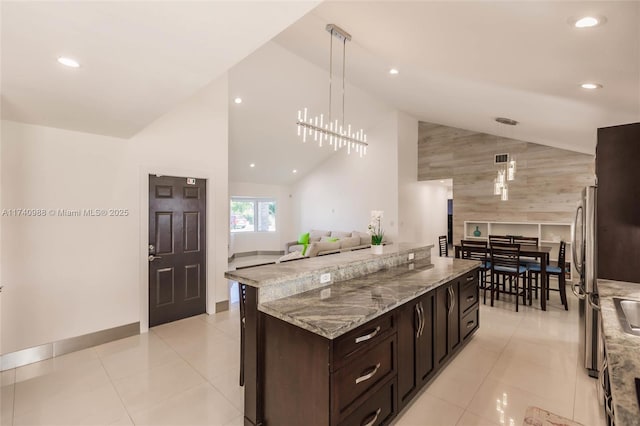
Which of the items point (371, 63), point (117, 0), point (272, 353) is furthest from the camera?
point (371, 63)

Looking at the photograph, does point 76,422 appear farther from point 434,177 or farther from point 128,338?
point 434,177

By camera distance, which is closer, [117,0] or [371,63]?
[117,0]

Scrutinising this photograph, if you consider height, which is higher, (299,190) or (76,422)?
(299,190)

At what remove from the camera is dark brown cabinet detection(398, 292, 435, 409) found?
6.76 ft

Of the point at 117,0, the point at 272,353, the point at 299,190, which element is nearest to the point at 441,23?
the point at 117,0

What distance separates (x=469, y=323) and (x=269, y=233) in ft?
25.2

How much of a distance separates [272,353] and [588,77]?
3.21 m

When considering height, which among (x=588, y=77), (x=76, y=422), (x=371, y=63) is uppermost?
(x=371, y=63)

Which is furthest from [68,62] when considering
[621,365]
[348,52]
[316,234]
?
[316,234]

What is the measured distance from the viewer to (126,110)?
8.29 feet

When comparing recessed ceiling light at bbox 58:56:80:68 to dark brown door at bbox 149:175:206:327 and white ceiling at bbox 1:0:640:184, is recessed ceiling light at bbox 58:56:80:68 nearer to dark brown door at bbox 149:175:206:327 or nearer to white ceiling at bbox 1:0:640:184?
white ceiling at bbox 1:0:640:184

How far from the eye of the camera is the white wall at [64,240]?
2902mm

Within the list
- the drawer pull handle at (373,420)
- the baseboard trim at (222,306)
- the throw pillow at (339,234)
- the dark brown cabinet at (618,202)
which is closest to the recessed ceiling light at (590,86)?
the dark brown cabinet at (618,202)

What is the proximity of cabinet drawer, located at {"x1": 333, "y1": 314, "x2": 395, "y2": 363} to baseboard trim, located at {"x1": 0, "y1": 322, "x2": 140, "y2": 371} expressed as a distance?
323cm
